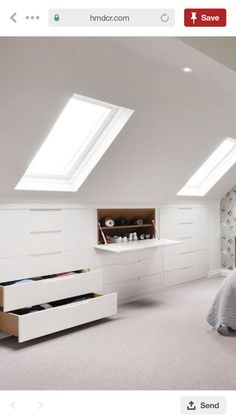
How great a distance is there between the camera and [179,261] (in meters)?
4.82

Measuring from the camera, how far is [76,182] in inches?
134

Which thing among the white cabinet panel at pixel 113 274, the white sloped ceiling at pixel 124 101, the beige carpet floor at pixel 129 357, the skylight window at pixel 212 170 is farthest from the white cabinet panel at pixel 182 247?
the beige carpet floor at pixel 129 357

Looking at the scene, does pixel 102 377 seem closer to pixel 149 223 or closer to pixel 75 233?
pixel 75 233

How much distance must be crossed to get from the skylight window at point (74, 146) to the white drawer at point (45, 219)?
0.67 feet

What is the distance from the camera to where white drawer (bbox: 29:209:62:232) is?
10.4 ft

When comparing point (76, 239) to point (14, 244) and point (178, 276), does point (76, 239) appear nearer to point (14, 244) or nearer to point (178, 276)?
point (14, 244)

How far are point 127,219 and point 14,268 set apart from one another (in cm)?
162

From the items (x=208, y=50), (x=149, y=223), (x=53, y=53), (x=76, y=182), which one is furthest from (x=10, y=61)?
(x=149, y=223)

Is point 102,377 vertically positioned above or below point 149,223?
below

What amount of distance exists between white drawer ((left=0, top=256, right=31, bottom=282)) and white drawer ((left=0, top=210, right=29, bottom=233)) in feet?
0.74

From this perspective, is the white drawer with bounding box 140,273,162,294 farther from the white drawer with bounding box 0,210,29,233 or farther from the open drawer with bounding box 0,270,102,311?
the white drawer with bounding box 0,210,29,233

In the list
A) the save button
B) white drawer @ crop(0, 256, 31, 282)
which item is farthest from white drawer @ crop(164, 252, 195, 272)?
the save button

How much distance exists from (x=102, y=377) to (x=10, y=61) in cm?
182

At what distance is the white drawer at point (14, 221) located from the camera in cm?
295
